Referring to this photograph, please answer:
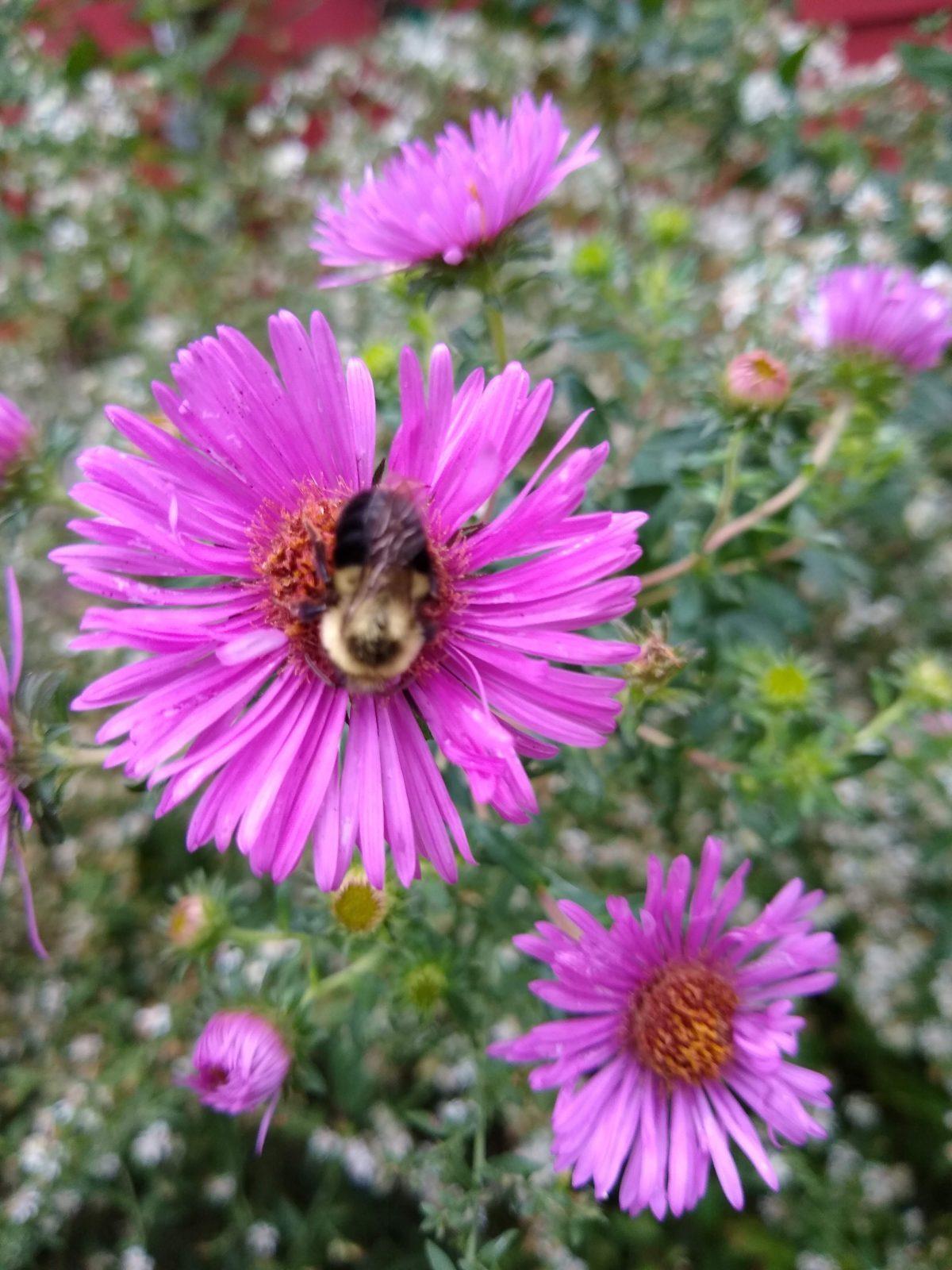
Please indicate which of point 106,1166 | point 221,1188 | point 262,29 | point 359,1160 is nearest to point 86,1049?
point 106,1166

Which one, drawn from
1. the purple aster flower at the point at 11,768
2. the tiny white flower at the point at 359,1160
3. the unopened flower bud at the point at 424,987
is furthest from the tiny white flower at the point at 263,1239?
the purple aster flower at the point at 11,768

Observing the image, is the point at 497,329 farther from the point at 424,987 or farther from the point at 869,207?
the point at 869,207

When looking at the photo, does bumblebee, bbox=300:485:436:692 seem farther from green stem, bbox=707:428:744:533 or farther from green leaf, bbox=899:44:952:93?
green leaf, bbox=899:44:952:93

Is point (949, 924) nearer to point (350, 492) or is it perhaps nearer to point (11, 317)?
point (350, 492)

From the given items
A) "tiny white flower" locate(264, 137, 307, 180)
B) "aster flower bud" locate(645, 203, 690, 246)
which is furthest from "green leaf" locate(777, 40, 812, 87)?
"tiny white flower" locate(264, 137, 307, 180)

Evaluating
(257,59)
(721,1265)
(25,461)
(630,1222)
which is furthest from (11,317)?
(721,1265)

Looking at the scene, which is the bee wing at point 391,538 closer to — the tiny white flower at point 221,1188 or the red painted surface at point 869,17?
the tiny white flower at point 221,1188
